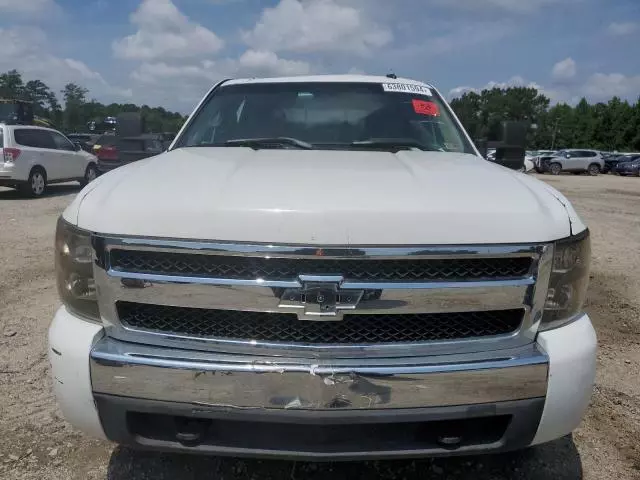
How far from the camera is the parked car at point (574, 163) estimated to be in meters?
38.1

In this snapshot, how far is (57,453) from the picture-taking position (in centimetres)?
272

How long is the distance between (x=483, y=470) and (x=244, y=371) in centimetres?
146

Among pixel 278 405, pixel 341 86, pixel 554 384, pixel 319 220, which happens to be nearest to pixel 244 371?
pixel 278 405

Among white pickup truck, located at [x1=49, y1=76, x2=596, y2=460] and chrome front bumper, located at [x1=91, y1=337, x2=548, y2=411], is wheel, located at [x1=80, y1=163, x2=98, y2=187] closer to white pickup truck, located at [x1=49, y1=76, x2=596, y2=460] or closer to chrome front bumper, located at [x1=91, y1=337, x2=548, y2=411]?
white pickup truck, located at [x1=49, y1=76, x2=596, y2=460]

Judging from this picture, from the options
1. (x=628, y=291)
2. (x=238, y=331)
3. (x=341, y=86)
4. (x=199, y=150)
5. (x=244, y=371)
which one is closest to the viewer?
(x=244, y=371)

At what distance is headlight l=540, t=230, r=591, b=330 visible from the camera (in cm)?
200

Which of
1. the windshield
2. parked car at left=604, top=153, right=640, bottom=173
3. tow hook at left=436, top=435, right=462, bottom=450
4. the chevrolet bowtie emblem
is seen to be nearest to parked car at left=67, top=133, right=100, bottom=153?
the windshield

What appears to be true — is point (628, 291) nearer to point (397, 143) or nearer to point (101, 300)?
point (397, 143)

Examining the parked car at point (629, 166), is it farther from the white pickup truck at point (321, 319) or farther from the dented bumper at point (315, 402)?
the dented bumper at point (315, 402)

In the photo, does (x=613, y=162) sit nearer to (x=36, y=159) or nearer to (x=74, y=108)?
(x=36, y=159)

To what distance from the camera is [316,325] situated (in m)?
1.94

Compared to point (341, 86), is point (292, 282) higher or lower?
lower

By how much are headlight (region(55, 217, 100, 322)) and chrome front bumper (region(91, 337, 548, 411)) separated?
0.74 feet

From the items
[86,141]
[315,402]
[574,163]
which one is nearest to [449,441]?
[315,402]
